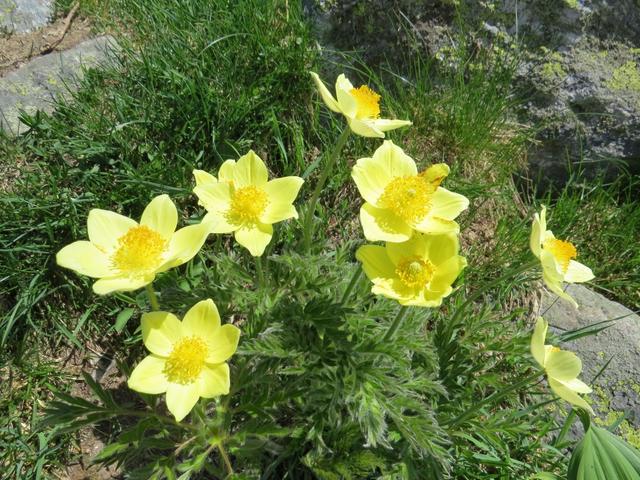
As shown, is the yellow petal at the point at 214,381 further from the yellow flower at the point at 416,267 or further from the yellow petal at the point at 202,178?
the yellow petal at the point at 202,178

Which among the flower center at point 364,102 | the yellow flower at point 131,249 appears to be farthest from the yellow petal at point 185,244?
the flower center at point 364,102

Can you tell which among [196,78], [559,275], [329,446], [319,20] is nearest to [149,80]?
[196,78]

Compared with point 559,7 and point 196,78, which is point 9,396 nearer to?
point 196,78

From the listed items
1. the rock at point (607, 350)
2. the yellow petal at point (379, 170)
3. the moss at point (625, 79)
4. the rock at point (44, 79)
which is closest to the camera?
the yellow petal at point (379, 170)

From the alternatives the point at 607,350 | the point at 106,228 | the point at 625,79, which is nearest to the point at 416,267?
the point at 106,228

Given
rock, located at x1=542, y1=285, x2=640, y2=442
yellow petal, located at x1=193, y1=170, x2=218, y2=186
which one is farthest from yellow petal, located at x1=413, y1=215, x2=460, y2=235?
rock, located at x1=542, y1=285, x2=640, y2=442

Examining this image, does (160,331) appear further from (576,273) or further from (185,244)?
(576,273)
